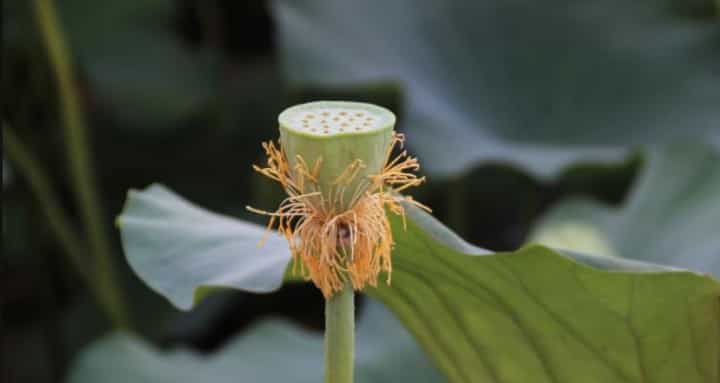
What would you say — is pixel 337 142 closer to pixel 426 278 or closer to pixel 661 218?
pixel 426 278

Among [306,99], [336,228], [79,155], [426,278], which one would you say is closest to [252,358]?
[79,155]

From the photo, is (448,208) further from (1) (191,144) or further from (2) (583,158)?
(1) (191,144)

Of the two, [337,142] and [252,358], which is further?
[252,358]

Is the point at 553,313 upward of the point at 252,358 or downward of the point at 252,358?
upward

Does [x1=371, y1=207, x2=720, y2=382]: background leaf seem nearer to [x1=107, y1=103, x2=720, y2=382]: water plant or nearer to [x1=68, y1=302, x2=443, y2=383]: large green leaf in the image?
[x1=107, y1=103, x2=720, y2=382]: water plant

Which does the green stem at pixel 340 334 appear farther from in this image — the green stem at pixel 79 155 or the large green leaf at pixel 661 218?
the green stem at pixel 79 155

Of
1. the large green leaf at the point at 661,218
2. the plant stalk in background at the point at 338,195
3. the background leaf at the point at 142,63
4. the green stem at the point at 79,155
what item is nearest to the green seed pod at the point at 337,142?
the plant stalk in background at the point at 338,195

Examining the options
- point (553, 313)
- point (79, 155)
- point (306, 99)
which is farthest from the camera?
point (306, 99)
